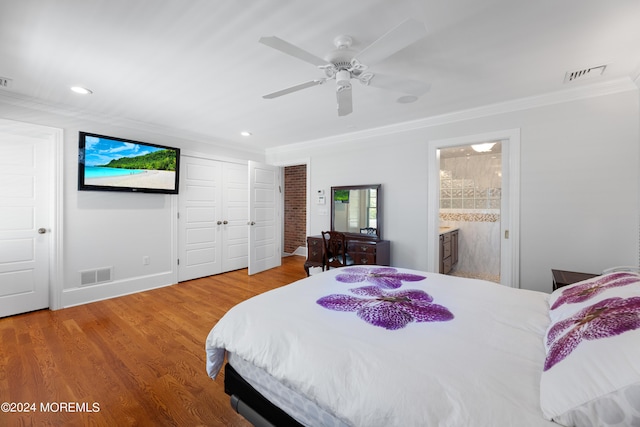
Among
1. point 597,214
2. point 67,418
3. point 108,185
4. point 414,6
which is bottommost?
point 67,418

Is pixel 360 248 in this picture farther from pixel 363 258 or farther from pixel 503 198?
A: pixel 503 198

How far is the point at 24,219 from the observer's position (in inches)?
117

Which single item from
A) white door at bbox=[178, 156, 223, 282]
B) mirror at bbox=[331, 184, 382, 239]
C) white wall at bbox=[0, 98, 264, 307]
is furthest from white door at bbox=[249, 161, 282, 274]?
mirror at bbox=[331, 184, 382, 239]

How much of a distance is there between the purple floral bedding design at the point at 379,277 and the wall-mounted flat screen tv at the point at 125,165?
10.4 ft

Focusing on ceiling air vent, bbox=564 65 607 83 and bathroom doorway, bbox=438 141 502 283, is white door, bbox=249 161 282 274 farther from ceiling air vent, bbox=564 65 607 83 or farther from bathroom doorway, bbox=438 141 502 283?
ceiling air vent, bbox=564 65 607 83

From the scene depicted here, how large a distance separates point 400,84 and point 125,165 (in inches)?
142

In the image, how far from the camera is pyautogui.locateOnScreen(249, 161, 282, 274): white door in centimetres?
479

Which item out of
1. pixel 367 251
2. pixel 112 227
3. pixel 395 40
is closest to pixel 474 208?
pixel 367 251

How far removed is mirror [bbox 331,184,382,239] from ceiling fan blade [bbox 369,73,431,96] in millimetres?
1918

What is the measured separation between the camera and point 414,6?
5.01 ft

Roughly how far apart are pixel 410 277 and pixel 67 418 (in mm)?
2365

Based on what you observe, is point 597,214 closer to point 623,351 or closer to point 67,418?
point 623,351

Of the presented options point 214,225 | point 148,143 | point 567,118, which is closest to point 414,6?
point 567,118

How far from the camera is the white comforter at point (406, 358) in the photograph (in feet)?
2.70
